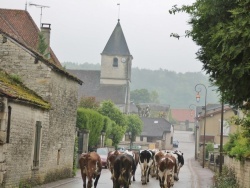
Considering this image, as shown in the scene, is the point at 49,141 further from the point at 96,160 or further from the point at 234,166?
the point at 234,166

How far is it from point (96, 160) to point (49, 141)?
4.55m

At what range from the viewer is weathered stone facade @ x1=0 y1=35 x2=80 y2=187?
886 inches

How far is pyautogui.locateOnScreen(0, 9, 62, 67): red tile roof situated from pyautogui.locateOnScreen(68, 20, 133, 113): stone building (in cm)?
8241

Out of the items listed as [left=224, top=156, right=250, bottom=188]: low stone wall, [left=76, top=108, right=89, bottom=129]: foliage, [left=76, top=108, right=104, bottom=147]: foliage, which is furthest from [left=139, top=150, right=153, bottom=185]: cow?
[left=76, top=108, right=104, bottom=147]: foliage

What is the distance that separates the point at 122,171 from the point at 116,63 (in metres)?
104

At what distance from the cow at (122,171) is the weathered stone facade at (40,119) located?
369cm

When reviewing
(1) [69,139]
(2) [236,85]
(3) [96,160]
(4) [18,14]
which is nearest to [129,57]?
(4) [18,14]

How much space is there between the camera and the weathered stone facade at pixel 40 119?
22500 millimetres

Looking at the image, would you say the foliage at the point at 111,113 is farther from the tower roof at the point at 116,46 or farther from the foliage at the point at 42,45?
the foliage at the point at 42,45

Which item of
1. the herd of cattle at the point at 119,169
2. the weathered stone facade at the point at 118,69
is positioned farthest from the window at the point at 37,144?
the weathered stone facade at the point at 118,69

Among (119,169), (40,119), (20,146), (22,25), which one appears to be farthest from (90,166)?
(22,25)

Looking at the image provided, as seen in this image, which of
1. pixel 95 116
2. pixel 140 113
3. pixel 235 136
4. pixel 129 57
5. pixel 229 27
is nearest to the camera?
pixel 229 27

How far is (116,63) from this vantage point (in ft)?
416

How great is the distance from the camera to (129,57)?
4988 inches
